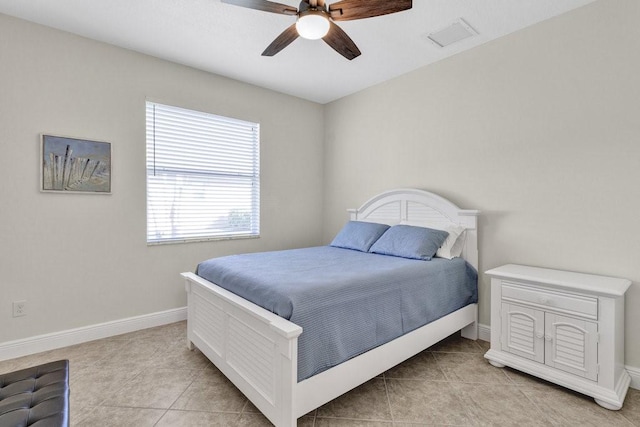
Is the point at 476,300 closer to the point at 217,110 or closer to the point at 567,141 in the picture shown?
the point at 567,141

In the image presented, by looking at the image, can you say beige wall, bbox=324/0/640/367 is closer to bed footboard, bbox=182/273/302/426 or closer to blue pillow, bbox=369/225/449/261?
blue pillow, bbox=369/225/449/261

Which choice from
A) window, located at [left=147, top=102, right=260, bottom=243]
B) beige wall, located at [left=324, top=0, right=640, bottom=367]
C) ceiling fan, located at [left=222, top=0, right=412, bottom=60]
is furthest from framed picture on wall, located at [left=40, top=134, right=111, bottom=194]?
beige wall, located at [left=324, top=0, right=640, bottom=367]

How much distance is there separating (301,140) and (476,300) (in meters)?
2.89

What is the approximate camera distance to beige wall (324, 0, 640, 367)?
2141 mm

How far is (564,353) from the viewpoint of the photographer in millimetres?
2037

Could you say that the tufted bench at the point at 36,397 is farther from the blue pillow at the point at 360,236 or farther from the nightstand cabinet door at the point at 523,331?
→ the nightstand cabinet door at the point at 523,331

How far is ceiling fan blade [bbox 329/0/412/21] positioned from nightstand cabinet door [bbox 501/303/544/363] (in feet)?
7.09

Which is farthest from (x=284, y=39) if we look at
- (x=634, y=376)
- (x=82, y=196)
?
(x=634, y=376)

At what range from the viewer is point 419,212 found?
3275mm

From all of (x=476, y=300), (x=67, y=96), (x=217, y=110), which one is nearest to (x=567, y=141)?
(x=476, y=300)

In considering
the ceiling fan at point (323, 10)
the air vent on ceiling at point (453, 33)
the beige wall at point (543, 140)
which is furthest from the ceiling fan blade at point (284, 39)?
the beige wall at point (543, 140)

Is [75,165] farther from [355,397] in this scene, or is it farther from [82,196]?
[355,397]

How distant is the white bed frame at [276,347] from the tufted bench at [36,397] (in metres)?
0.84

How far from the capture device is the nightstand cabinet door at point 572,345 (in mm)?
1930
